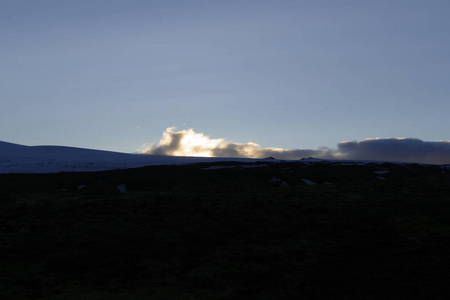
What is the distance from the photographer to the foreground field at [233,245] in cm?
1344

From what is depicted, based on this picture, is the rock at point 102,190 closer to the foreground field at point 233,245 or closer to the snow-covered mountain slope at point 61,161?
the foreground field at point 233,245

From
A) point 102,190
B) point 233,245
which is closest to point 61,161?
point 102,190

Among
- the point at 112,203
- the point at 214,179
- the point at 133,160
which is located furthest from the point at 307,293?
the point at 133,160

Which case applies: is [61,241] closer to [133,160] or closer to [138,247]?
[138,247]

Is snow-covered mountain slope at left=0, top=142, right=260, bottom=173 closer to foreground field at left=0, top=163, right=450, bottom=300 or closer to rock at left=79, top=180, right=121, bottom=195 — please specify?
rock at left=79, top=180, right=121, bottom=195

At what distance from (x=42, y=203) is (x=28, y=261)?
1210 centimetres

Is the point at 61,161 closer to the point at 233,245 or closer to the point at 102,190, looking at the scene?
the point at 102,190

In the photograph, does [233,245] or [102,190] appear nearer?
[233,245]

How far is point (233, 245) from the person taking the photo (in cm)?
1841

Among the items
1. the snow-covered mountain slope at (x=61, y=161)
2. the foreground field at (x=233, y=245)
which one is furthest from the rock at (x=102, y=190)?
the snow-covered mountain slope at (x=61, y=161)

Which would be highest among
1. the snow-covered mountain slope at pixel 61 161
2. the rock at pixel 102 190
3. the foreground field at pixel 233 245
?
the snow-covered mountain slope at pixel 61 161

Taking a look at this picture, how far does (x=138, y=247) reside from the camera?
18.3m

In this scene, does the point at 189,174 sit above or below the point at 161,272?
above

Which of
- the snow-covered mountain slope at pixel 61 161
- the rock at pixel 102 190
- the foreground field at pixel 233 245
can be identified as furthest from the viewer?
the snow-covered mountain slope at pixel 61 161
